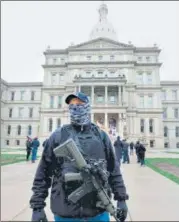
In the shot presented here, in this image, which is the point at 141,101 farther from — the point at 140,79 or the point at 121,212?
the point at 121,212

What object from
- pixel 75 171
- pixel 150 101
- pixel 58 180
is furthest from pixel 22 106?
pixel 75 171

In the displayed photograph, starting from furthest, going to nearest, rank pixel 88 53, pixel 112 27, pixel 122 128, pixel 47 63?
pixel 112 27 < pixel 47 63 < pixel 88 53 < pixel 122 128

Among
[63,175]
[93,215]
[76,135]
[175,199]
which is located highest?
[76,135]

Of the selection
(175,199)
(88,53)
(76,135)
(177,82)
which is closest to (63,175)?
(76,135)

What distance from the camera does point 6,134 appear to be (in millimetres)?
58906

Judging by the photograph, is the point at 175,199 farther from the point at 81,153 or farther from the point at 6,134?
the point at 6,134

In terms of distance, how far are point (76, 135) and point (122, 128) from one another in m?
41.5

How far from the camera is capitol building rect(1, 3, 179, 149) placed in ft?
149

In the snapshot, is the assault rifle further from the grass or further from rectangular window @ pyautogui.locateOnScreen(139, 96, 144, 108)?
rectangular window @ pyautogui.locateOnScreen(139, 96, 144, 108)

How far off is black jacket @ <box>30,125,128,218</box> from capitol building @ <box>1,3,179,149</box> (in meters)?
40.7

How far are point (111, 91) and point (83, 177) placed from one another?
46.8 metres

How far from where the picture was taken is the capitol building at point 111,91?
45.5 metres

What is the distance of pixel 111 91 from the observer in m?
48.1

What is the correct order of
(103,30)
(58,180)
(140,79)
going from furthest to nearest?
1. (103,30)
2. (140,79)
3. (58,180)
